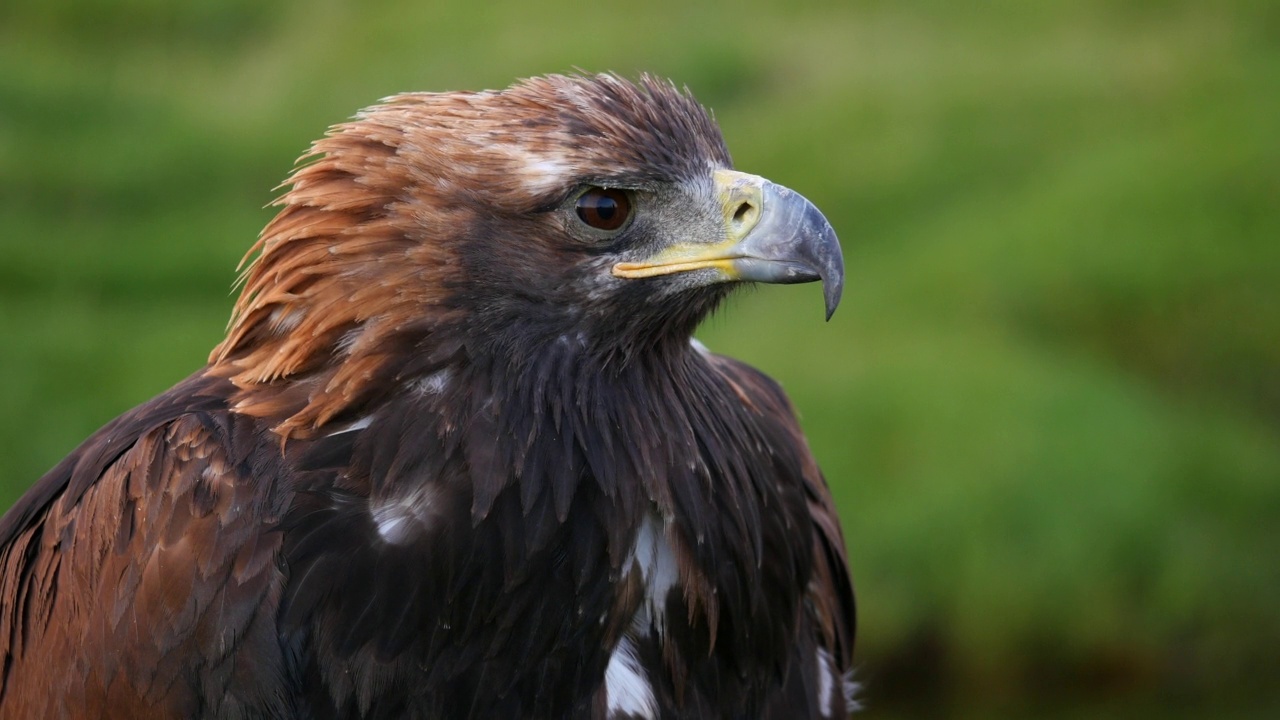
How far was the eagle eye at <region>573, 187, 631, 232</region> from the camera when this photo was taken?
3387 millimetres

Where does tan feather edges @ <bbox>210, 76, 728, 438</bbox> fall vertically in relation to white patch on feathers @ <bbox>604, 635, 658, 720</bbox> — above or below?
above

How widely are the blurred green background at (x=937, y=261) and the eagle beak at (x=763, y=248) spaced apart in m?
5.16

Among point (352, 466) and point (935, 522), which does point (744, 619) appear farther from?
point (935, 522)

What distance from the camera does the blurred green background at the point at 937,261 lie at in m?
8.53

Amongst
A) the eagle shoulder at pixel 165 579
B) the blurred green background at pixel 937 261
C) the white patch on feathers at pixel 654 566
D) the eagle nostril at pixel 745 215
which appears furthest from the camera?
the blurred green background at pixel 937 261

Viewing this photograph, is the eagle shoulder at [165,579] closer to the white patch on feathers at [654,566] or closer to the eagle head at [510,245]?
the eagle head at [510,245]

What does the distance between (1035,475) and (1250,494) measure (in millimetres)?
1336

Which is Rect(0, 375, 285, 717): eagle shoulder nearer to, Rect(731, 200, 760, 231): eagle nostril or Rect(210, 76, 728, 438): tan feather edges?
Rect(210, 76, 728, 438): tan feather edges

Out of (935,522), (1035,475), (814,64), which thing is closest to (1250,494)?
(1035,475)

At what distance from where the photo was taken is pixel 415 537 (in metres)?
3.35

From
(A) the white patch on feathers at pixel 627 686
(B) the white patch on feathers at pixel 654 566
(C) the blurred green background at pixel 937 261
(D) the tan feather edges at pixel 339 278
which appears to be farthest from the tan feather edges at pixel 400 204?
(C) the blurred green background at pixel 937 261

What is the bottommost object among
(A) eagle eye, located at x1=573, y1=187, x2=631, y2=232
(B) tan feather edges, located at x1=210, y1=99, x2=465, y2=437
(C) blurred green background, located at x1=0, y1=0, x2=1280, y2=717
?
(C) blurred green background, located at x1=0, y1=0, x2=1280, y2=717

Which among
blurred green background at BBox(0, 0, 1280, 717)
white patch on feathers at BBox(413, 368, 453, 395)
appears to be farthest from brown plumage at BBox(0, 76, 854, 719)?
blurred green background at BBox(0, 0, 1280, 717)

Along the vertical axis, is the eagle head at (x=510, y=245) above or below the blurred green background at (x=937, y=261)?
above
